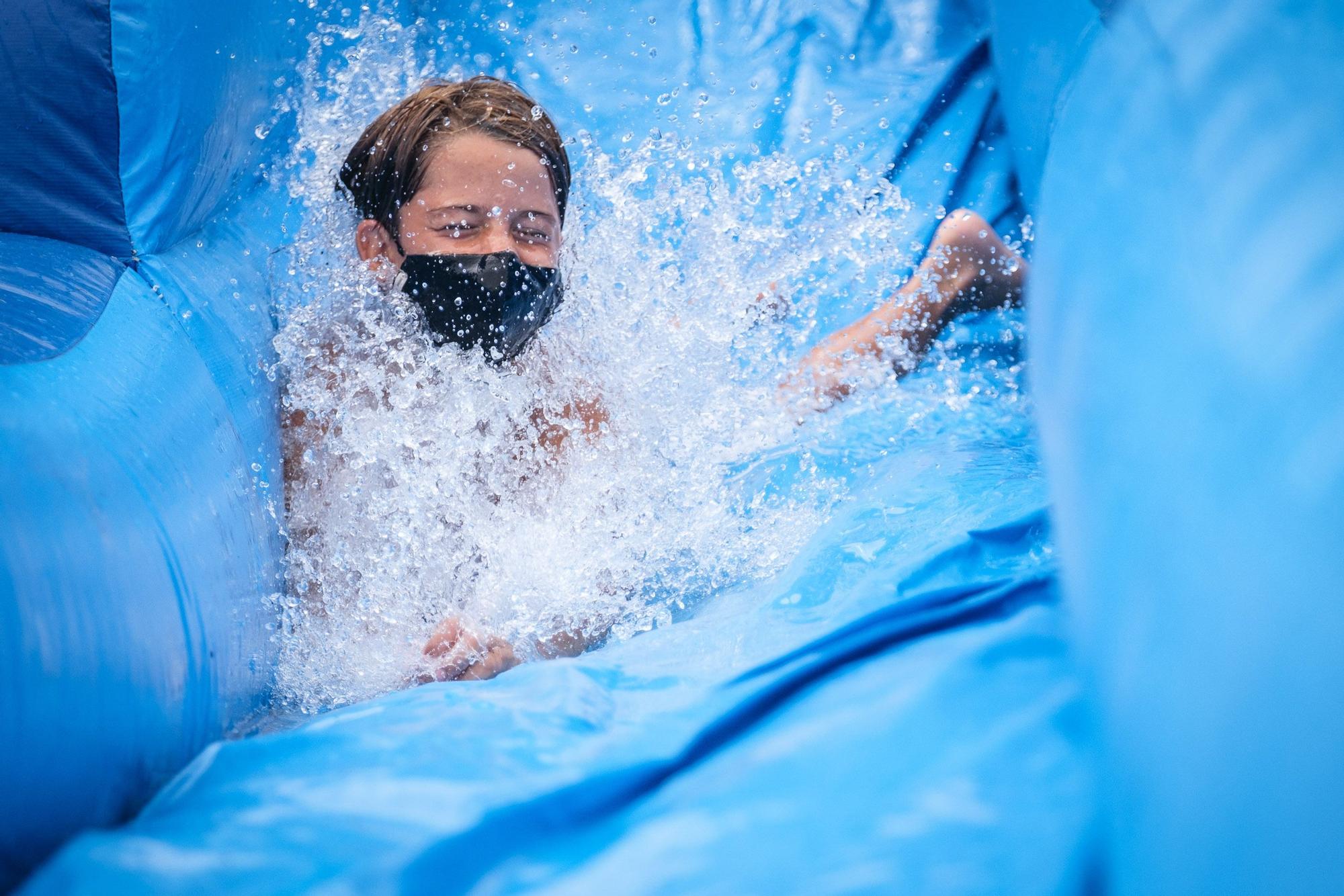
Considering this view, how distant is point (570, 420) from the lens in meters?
1.42

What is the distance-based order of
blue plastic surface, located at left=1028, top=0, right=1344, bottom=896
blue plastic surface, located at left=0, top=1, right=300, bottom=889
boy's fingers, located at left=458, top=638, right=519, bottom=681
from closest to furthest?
blue plastic surface, located at left=1028, top=0, right=1344, bottom=896 < blue plastic surface, located at left=0, top=1, right=300, bottom=889 < boy's fingers, located at left=458, top=638, right=519, bottom=681

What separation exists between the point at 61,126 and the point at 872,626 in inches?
40.3

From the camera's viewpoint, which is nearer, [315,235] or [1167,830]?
[1167,830]

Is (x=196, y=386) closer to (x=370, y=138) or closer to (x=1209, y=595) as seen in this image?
(x=370, y=138)

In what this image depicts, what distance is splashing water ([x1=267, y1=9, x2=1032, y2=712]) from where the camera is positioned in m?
1.11

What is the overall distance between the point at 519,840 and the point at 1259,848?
0.40 metres

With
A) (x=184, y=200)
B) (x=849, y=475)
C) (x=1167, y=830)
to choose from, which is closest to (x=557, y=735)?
(x=1167, y=830)

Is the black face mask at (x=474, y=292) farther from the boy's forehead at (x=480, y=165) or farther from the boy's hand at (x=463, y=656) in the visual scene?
the boy's hand at (x=463, y=656)

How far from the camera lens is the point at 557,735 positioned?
2.25ft

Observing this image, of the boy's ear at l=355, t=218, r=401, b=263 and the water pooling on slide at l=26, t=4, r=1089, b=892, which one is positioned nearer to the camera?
the water pooling on slide at l=26, t=4, r=1089, b=892

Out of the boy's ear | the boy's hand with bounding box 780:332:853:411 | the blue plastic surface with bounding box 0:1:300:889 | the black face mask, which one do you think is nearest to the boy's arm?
the boy's hand with bounding box 780:332:853:411

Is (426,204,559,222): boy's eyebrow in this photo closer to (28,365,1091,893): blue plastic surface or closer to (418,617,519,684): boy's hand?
(418,617,519,684): boy's hand

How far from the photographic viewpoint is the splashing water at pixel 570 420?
1.11 metres

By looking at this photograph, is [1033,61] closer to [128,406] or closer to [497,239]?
[497,239]
